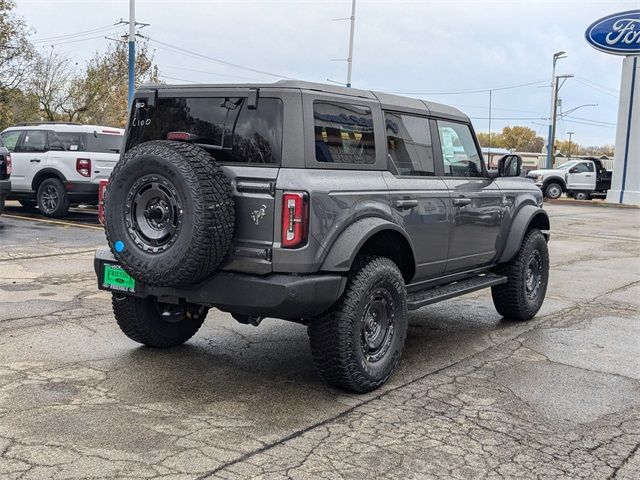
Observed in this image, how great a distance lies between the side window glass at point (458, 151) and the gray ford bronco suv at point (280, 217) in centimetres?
45

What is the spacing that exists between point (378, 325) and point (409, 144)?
1.46m

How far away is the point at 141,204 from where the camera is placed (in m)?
4.35

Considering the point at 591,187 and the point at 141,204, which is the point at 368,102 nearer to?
the point at 141,204

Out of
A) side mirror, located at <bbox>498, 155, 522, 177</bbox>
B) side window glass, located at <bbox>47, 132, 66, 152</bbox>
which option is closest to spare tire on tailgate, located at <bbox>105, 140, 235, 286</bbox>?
side mirror, located at <bbox>498, 155, 522, 177</bbox>

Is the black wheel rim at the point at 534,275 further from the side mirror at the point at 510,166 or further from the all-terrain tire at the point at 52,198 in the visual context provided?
the all-terrain tire at the point at 52,198

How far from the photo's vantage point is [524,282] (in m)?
6.81

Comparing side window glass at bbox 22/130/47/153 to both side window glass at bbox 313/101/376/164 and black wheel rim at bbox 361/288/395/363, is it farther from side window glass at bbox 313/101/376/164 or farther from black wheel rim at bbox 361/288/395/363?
black wheel rim at bbox 361/288/395/363

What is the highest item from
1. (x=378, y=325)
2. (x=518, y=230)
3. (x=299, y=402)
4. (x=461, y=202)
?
(x=461, y=202)

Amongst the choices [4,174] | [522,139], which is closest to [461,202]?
[4,174]

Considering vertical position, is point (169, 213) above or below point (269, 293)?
above

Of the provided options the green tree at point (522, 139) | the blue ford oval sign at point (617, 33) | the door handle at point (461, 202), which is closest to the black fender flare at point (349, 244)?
the door handle at point (461, 202)

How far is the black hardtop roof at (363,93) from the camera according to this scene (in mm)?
4421

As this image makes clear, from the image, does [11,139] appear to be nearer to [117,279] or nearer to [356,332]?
[117,279]

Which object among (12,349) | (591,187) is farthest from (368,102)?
(591,187)
